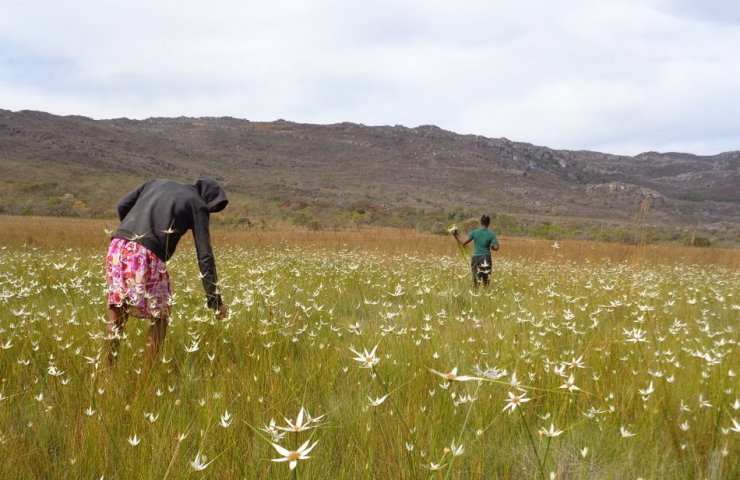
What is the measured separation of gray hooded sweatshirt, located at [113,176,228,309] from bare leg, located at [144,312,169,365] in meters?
0.40

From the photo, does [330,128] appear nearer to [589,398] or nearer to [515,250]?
[515,250]

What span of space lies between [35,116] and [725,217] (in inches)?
4058

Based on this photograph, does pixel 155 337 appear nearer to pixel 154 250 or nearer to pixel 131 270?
pixel 131 270

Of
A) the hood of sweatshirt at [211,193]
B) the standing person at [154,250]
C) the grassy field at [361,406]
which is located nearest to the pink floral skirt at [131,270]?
the standing person at [154,250]

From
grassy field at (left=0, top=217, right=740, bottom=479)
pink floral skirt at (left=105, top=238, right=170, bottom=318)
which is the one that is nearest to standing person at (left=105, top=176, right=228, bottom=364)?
pink floral skirt at (left=105, top=238, right=170, bottom=318)

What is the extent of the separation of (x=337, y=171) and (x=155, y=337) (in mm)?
80859

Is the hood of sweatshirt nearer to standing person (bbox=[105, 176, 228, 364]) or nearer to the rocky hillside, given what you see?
standing person (bbox=[105, 176, 228, 364])

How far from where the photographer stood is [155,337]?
368cm

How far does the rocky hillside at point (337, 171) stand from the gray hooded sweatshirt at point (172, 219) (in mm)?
28638

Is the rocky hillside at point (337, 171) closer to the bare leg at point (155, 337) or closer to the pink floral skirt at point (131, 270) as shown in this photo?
the pink floral skirt at point (131, 270)

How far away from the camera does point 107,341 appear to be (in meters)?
3.58

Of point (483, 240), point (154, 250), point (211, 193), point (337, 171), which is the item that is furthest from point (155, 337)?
point (337, 171)

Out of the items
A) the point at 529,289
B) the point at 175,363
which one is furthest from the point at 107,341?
the point at 529,289

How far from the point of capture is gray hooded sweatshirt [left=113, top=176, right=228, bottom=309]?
156 inches
